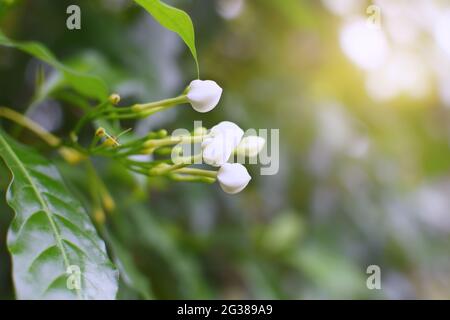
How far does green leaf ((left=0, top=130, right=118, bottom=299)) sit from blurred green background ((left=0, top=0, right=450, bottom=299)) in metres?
0.44

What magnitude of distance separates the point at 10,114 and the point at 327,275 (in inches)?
45.3

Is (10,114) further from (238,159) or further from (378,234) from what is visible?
(378,234)

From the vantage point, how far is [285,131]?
5.50 feet

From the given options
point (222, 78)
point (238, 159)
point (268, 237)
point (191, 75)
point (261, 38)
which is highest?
point (261, 38)

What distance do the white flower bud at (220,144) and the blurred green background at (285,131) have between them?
49cm

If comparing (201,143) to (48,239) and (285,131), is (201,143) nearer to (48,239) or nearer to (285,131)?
(48,239)

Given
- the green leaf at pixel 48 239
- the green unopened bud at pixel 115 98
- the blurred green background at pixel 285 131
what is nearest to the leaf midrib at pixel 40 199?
the green leaf at pixel 48 239

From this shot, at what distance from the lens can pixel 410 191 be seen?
217 centimetres

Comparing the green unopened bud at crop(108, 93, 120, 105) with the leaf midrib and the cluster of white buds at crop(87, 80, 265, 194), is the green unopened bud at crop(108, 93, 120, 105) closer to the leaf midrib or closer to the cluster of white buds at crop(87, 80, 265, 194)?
the cluster of white buds at crop(87, 80, 265, 194)

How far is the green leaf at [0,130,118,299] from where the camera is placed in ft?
1.49

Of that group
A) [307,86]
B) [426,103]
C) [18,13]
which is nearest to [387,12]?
[307,86]

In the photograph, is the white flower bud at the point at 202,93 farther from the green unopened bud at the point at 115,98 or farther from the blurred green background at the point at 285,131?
the blurred green background at the point at 285,131

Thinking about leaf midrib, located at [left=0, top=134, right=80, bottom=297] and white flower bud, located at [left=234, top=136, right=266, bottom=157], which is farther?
white flower bud, located at [left=234, top=136, right=266, bottom=157]

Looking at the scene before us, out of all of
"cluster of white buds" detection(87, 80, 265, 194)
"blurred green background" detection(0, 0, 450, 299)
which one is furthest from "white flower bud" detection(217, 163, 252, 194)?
"blurred green background" detection(0, 0, 450, 299)
